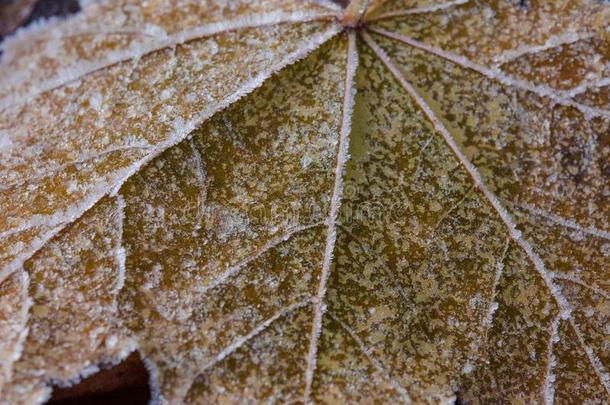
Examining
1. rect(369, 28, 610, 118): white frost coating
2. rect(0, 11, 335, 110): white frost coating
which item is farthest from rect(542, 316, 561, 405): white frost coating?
rect(0, 11, 335, 110): white frost coating

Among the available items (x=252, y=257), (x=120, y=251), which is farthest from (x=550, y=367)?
(x=120, y=251)

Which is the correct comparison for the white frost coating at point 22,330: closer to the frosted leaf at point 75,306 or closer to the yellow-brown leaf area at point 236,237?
the frosted leaf at point 75,306

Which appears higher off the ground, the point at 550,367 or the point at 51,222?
the point at 51,222

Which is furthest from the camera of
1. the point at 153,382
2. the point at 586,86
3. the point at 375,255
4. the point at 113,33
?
the point at 113,33

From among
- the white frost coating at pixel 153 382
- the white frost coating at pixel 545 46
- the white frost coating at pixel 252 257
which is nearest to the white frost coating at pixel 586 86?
the white frost coating at pixel 545 46

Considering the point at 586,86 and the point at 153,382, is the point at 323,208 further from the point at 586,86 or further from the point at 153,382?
the point at 586,86

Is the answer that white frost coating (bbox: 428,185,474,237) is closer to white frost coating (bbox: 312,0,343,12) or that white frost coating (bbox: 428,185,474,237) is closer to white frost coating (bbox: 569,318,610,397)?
white frost coating (bbox: 569,318,610,397)

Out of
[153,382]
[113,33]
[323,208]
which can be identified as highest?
[113,33]
